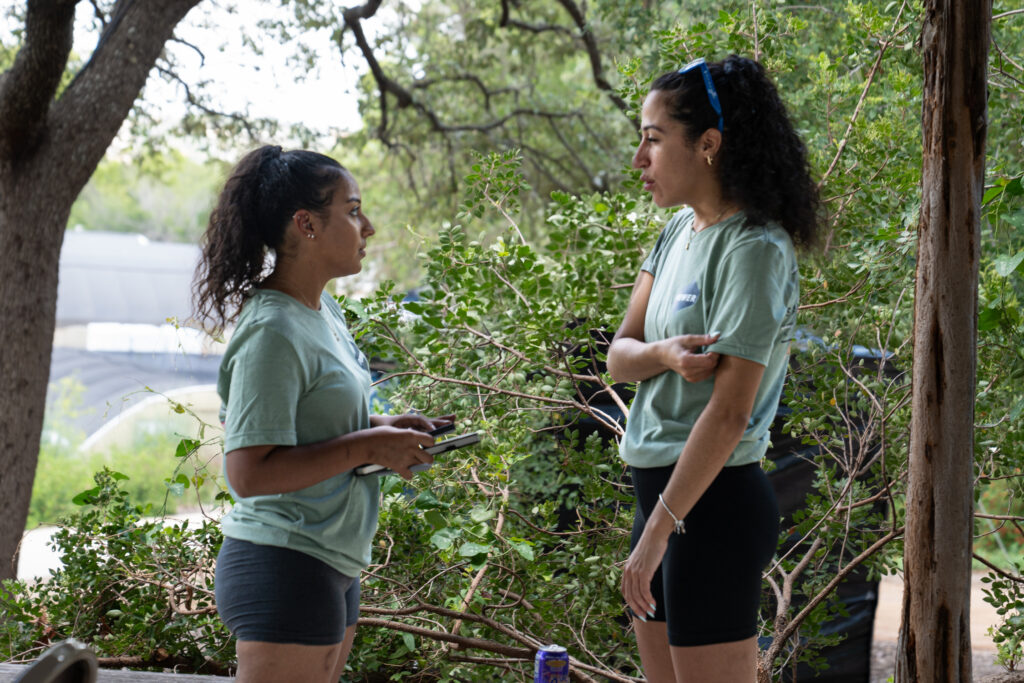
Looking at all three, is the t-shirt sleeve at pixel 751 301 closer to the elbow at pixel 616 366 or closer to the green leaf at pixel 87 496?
the elbow at pixel 616 366

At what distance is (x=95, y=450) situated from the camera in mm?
13141

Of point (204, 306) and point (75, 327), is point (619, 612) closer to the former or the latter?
point (204, 306)

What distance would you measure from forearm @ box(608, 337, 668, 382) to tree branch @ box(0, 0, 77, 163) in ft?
11.9

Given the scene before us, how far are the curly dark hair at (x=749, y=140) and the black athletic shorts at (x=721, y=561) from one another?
17.9 inches

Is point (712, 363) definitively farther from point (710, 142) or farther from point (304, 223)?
point (304, 223)

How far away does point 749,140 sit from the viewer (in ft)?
5.23

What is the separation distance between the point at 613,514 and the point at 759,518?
1.60m

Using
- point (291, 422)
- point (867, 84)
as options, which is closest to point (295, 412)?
point (291, 422)

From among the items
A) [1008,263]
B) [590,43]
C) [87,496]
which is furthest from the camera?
[590,43]

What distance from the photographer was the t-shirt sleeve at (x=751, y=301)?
1449mm

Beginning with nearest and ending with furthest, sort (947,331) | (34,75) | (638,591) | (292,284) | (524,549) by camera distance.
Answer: (638,591) → (292,284) → (947,331) → (524,549) → (34,75)

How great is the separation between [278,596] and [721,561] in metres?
0.72

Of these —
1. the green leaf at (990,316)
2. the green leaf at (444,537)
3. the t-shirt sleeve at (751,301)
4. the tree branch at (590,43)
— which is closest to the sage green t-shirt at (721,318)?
the t-shirt sleeve at (751,301)

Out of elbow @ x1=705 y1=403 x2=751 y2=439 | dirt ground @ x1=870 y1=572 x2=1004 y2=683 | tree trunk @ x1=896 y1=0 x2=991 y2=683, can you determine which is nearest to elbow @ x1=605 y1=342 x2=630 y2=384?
elbow @ x1=705 y1=403 x2=751 y2=439
